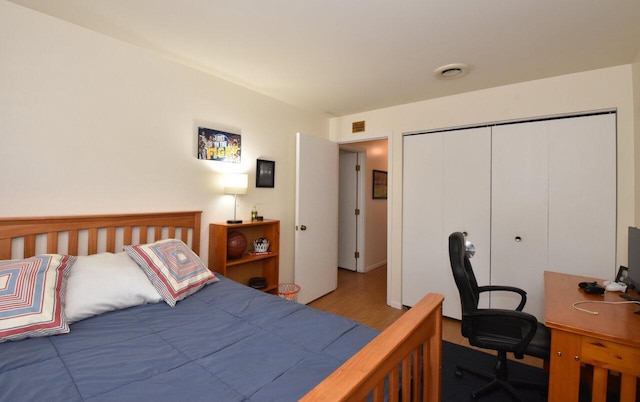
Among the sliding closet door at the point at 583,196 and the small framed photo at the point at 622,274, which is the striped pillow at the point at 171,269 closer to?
the small framed photo at the point at 622,274

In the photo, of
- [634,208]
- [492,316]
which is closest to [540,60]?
[634,208]

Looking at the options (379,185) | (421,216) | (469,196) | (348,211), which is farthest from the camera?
(379,185)

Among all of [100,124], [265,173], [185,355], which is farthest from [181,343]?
[265,173]

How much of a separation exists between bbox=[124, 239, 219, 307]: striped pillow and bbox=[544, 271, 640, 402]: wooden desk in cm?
196

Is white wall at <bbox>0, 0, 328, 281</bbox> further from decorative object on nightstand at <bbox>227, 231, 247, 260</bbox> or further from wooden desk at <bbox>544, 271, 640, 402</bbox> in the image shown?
wooden desk at <bbox>544, 271, 640, 402</bbox>

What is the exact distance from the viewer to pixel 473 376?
2.07 m

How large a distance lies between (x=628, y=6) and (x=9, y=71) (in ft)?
11.7

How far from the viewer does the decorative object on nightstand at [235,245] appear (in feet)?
8.52

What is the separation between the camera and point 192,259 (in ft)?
6.68

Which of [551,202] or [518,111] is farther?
[518,111]

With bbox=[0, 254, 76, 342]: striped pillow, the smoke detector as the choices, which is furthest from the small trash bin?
the smoke detector

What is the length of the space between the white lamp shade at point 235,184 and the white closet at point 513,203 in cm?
185

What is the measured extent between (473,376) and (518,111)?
7.66ft

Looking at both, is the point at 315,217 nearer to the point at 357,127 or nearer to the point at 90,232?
the point at 357,127
